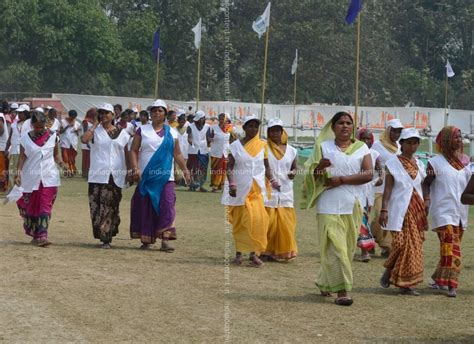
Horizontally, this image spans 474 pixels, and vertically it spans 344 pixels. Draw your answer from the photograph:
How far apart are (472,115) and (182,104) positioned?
41.5ft

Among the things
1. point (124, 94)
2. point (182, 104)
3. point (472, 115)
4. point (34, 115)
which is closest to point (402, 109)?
point (472, 115)

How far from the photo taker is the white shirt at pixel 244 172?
36.9 feet

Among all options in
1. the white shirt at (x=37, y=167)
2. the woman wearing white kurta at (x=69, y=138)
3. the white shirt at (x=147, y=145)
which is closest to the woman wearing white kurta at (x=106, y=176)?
the white shirt at (x=147, y=145)

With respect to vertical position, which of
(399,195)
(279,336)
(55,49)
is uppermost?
(55,49)

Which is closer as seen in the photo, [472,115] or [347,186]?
→ [347,186]

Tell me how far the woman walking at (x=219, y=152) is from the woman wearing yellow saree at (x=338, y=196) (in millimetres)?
13081

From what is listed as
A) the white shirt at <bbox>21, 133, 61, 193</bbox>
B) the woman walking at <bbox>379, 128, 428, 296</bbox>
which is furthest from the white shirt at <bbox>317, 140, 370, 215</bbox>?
the white shirt at <bbox>21, 133, 61, 193</bbox>

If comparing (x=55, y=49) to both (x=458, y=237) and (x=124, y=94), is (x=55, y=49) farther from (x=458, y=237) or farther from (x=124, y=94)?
(x=458, y=237)

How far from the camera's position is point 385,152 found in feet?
39.2

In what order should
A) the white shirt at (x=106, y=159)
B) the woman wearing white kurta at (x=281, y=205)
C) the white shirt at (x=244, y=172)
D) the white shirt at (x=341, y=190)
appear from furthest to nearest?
1. the white shirt at (x=106, y=159)
2. the woman wearing white kurta at (x=281, y=205)
3. the white shirt at (x=244, y=172)
4. the white shirt at (x=341, y=190)

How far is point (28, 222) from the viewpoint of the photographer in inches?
489

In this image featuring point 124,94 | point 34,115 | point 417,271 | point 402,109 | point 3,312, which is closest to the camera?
point 3,312

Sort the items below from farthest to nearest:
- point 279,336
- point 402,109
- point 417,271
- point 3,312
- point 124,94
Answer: point 124,94
point 402,109
point 417,271
point 3,312
point 279,336

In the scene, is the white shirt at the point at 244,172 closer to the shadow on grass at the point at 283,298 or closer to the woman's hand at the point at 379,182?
the woman's hand at the point at 379,182
